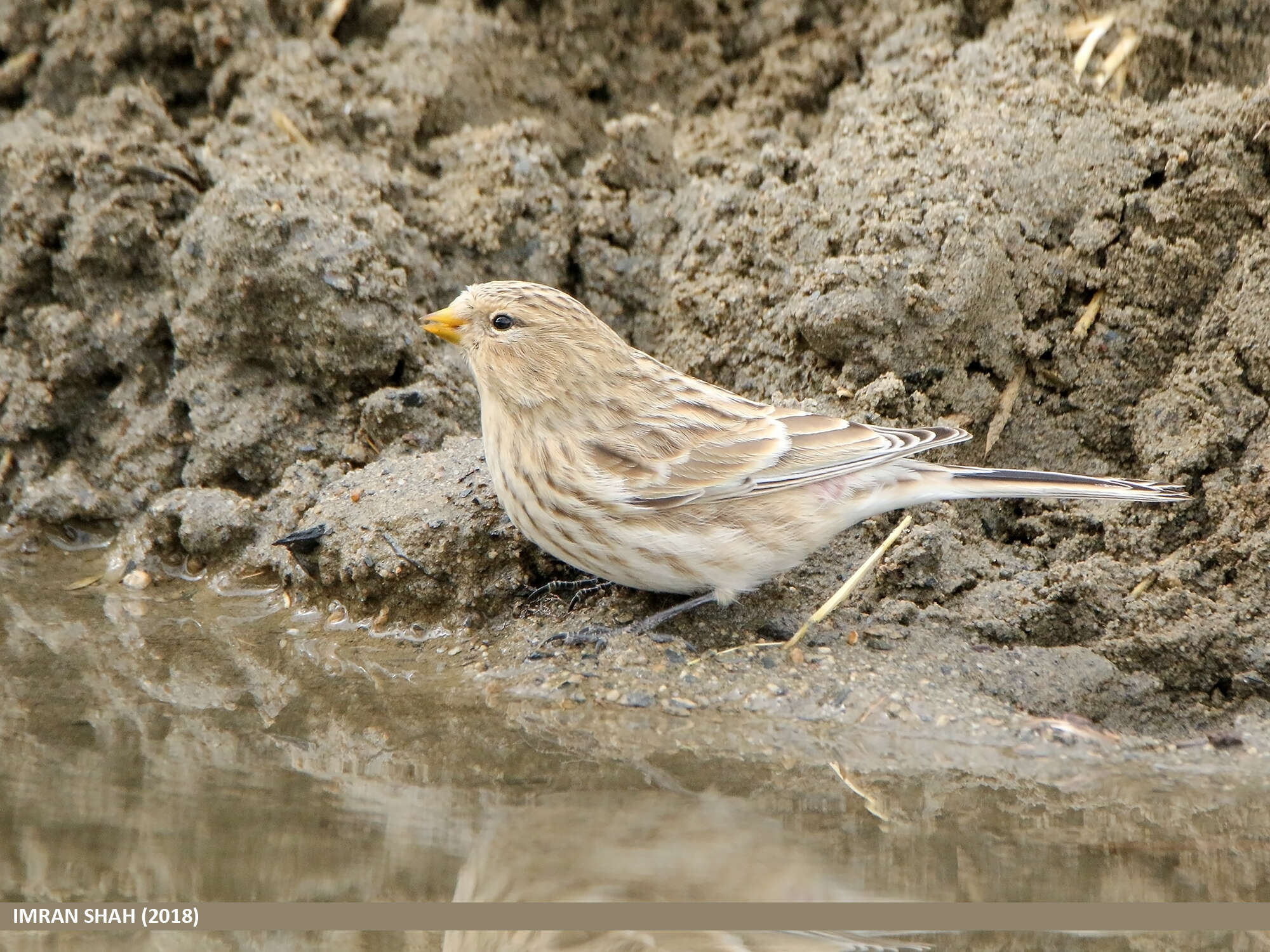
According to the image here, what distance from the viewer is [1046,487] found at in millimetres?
4574

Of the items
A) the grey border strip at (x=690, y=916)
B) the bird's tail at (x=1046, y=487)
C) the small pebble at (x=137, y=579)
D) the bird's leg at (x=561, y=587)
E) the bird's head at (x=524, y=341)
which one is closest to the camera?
the grey border strip at (x=690, y=916)

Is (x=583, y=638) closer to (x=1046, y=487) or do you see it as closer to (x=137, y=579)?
(x=1046, y=487)

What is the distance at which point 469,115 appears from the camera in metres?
6.96

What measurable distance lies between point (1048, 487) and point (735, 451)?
114 centimetres

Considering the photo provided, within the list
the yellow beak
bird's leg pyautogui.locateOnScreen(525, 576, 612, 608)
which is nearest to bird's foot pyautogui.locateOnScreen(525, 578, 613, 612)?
bird's leg pyautogui.locateOnScreen(525, 576, 612, 608)

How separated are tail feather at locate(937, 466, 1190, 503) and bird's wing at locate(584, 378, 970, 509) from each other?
0.55 feet

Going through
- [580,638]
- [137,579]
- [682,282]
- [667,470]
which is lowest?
[137,579]

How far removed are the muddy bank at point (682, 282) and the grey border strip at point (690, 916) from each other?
4.11ft

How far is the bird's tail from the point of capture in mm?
4523

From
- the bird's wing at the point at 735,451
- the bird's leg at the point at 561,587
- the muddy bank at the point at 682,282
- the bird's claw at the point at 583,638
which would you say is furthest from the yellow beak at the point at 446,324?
the bird's claw at the point at 583,638

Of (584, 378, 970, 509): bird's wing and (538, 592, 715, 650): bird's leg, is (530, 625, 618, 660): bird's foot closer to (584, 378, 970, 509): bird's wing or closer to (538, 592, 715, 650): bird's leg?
(538, 592, 715, 650): bird's leg

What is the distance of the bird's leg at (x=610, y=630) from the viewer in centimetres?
485

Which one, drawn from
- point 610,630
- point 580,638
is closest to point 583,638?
point 580,638

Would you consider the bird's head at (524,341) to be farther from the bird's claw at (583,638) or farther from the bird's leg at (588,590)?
the bird's claw at (583,638)
